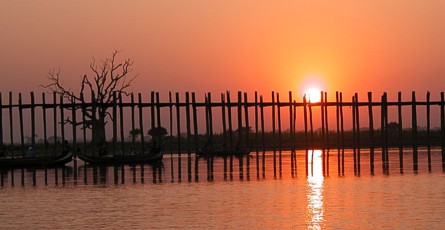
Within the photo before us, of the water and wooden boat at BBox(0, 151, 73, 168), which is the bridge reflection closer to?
the water

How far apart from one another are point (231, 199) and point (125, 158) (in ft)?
70.5

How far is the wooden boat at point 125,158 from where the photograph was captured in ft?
161

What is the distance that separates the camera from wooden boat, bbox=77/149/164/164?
49.2 meters

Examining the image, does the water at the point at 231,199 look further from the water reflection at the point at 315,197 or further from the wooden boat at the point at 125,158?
the wooden boat at the point at 125,158

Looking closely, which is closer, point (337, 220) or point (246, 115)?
point (337, 220)

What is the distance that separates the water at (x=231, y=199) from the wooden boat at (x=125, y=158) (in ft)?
22.6

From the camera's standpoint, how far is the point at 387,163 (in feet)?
149

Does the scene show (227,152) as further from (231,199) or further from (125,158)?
(231,199)

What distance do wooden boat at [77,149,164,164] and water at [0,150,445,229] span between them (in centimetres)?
689

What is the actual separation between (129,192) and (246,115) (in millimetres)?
27502

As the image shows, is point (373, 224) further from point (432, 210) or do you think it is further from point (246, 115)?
point (246, 115)

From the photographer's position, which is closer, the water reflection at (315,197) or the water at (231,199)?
the water reflection at (315,197)

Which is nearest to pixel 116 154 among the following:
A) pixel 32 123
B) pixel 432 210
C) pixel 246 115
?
pixel 32 123

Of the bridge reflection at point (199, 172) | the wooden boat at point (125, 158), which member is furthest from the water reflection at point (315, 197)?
the wooden boat at point (125, 158)
